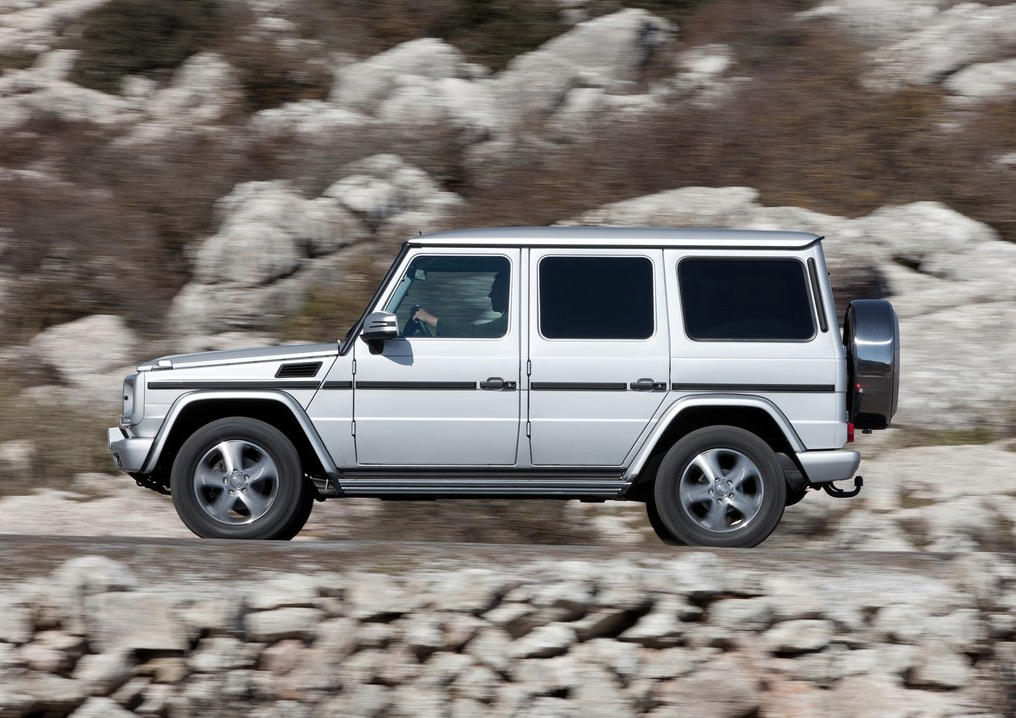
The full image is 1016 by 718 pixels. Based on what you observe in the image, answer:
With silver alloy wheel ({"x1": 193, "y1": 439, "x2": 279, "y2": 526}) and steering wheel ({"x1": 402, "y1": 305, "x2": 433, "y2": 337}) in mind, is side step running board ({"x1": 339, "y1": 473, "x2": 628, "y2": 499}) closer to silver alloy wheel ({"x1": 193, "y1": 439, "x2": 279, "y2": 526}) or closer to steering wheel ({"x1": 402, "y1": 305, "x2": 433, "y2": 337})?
silver alloy wheel ({"x1": 193, "y1": 439, "x2": 279, "y2": 526})

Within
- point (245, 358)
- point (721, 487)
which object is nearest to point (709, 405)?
point (721, 487)

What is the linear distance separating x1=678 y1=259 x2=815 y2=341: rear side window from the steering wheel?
1542mm

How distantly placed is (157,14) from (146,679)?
1830 centimetres

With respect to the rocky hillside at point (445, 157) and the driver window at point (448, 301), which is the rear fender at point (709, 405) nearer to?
the driver window at point (448, 301)

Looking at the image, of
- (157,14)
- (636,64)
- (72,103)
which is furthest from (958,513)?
(157,14)

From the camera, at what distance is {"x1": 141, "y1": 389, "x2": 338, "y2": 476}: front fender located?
700cm

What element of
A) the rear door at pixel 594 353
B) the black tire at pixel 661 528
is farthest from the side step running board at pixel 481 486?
the black tire at pixel 661 528

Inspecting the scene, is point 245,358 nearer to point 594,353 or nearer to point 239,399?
point 239,399

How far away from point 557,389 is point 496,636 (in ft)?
5.60

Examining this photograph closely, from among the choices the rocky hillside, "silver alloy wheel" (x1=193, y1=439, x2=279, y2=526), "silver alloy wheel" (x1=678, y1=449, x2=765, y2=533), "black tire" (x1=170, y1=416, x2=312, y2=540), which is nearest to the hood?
"black tire" (x1=170, y1=416, x2=312, y2=540)

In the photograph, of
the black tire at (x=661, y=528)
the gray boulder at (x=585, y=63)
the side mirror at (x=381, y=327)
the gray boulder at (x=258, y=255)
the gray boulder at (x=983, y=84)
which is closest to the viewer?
the side mirror at (x=381, y=327)

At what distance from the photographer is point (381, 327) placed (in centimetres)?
689

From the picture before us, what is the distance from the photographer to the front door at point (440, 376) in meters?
6.99

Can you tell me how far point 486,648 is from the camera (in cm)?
579
